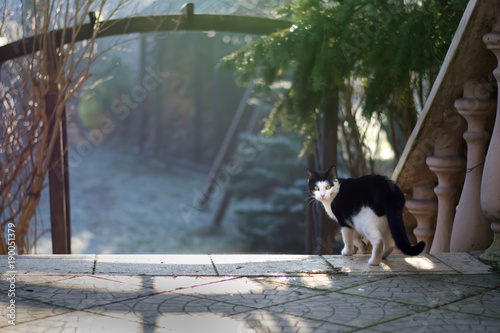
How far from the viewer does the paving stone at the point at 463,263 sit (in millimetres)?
2428

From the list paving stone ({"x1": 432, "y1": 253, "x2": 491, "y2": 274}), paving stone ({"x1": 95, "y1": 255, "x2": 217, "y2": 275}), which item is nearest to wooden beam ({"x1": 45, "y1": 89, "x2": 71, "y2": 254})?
paving stone ({"x1": 95, "y1": 255, "x2": 217, "y2": 275})

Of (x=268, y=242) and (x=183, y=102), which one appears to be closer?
(x=268, y=242)

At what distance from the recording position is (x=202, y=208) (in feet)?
35.5

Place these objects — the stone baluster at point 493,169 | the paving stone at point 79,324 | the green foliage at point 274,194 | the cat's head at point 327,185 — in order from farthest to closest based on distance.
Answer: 1. the green foliage at point 274,194
2. the cat's head at point 327,185
3. the stone baluster at point 493,169
4. the paving stone at point 79,324

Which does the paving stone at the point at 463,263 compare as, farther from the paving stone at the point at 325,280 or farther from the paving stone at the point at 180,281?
the paving stone at the point at 180,281

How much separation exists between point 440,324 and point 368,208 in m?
0.82

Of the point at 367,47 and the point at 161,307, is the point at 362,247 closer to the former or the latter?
the point at 367,47

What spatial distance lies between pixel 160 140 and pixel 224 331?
12113 millimetres

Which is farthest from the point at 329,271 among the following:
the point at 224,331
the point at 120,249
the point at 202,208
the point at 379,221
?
the point at 202,208

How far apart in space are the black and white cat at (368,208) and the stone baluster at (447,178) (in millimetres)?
381

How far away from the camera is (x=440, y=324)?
1.85 meters

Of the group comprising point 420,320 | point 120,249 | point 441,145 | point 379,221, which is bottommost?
point 120,249

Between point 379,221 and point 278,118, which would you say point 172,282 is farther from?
point 278,118

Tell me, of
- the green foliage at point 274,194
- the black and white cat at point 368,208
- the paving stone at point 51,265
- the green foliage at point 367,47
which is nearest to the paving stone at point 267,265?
the black and white cat at point 368,208
